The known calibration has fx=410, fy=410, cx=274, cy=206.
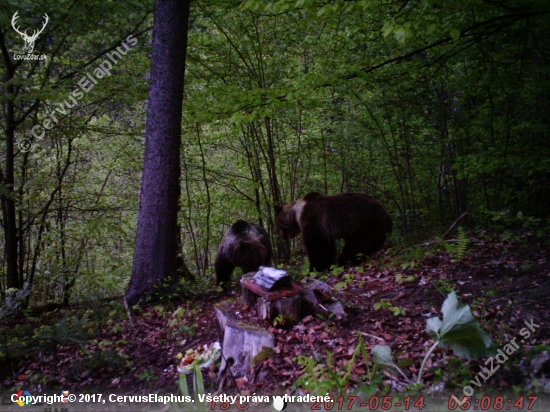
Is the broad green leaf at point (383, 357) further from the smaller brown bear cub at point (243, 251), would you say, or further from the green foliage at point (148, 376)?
the smaller brown bear cub at point (243, 251)

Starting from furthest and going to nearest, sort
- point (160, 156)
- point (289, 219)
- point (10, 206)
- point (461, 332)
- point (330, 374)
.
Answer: point (289, 219), point (10, 206), point (160, 156), point (330, 374), point (461, 332)

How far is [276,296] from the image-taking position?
13.2ft

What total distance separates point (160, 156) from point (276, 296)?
124 inches

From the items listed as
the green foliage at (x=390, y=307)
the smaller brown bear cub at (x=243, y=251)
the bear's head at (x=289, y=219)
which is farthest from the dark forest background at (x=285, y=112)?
the green foliage at (x=390, y=307)

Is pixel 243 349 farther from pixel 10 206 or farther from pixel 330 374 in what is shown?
pixel 10 206

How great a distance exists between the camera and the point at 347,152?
1013cm

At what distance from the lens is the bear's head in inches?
314

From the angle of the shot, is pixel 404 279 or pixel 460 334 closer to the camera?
pixel 460 334

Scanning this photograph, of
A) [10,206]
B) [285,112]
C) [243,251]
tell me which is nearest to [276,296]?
[243,251]

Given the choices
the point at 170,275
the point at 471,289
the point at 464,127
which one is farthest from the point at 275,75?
the point at 471,289

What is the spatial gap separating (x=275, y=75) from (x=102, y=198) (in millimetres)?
5289

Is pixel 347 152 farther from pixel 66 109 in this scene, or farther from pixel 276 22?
pixel 66 109

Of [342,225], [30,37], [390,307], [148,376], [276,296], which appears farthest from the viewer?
[342,225]

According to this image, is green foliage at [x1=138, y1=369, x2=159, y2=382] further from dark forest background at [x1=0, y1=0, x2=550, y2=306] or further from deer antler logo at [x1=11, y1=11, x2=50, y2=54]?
deer antler logo at [x1=11, y1=11, x2=50, y2=54]
